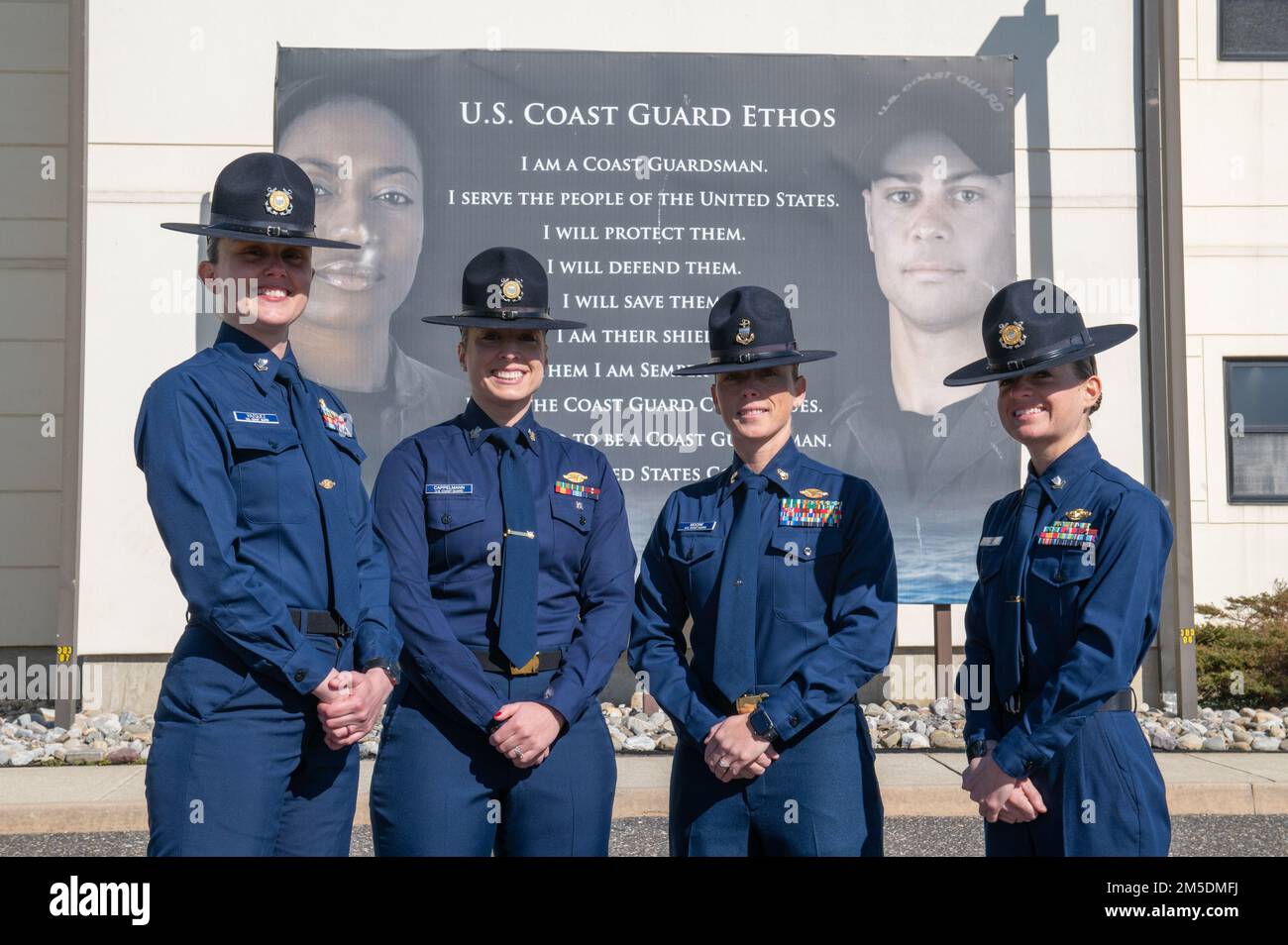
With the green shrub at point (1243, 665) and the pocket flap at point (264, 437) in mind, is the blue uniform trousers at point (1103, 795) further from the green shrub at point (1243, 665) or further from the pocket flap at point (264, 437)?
the green shrub at point (1243, 665)

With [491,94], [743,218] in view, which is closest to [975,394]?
A: [743,218]

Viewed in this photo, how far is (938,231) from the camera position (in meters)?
9.07

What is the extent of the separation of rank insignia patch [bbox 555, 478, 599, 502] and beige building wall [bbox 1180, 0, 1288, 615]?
9614mm

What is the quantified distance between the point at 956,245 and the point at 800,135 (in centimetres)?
144

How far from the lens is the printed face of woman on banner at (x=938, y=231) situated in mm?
9023

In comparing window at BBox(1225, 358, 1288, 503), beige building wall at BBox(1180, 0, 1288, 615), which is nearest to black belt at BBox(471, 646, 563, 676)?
beige building wall at BBox(1180, 0, 1288, 615)

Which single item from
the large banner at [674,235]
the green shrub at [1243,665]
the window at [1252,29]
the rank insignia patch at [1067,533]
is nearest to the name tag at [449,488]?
the rank insignia patch at [1067,533]

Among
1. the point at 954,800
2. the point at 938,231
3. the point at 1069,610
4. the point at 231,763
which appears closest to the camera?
the point at 231,763

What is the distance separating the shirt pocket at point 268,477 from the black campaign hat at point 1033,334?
1726 millimetres

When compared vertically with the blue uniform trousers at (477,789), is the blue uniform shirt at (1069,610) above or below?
above

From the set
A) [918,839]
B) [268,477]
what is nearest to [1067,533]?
[268,477]

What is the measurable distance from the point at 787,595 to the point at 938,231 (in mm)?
6451

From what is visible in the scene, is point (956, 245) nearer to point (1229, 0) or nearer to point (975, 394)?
point (975, 394)

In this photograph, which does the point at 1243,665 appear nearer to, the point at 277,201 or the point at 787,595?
the point at 787,595
